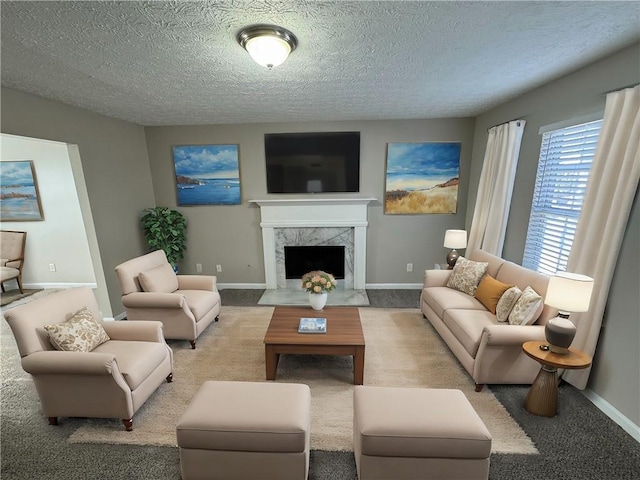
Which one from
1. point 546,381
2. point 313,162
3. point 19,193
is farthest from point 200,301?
point 19,193

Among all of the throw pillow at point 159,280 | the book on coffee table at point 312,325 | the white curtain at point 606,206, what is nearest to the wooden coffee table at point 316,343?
the book on coffee table at point 312,325

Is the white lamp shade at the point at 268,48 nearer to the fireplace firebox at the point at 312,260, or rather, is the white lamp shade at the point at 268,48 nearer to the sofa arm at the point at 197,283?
the sofa arm at the point at 197,283

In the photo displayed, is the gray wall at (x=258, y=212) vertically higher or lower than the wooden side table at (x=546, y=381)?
higher

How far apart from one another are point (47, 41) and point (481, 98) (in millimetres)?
3749

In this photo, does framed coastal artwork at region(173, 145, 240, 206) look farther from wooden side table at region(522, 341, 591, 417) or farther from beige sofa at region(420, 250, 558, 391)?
wooden side table at region(522, 341, 591, 417)

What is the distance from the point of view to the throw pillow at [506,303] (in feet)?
8.27

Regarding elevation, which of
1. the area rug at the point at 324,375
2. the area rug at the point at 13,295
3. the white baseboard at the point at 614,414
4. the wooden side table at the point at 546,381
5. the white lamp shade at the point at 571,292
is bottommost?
the area rug at the point at 324,375

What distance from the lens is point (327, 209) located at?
4.36m

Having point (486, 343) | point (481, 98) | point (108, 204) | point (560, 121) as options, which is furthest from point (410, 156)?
point (108, 204)

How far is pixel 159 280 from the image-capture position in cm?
314

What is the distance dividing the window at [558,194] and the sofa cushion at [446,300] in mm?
755

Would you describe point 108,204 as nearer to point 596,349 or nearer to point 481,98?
point 481,98

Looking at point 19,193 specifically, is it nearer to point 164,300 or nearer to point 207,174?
point 207,174

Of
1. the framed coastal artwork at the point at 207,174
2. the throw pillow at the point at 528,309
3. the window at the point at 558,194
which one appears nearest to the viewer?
the throw pillow at the point at 528,309
